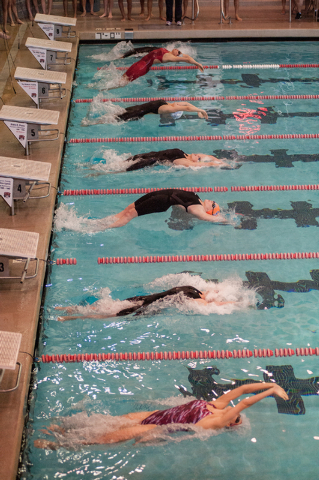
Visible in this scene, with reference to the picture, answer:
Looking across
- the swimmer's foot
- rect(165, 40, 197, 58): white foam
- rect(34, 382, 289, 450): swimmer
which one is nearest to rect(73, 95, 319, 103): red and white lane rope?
the swimmer's foot

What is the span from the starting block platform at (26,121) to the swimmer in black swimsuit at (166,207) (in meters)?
1.30

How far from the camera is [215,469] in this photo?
2811 mm

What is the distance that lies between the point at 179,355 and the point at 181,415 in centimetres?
55

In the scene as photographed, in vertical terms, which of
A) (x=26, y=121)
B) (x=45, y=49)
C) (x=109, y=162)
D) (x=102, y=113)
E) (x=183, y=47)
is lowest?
(x=109, y=162)

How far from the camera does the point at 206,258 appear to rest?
4.39 m

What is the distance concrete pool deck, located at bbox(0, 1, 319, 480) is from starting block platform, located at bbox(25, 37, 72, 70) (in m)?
0.35

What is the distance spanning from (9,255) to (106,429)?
1.36 m

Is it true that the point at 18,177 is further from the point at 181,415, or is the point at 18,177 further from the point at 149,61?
the point at 149,61

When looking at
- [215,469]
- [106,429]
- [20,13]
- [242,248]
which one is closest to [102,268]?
[242,248]

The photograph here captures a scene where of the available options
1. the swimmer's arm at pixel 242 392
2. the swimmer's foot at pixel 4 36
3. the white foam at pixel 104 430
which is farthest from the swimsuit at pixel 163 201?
the swimmer's foot at pixel 4 36

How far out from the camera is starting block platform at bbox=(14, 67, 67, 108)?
6.30 meters

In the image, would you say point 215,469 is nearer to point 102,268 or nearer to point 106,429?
point 106,429

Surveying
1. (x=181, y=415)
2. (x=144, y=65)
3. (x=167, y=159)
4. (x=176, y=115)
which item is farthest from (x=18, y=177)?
(x=144, y=65)

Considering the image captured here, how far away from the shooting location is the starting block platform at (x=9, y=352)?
2.71 m
